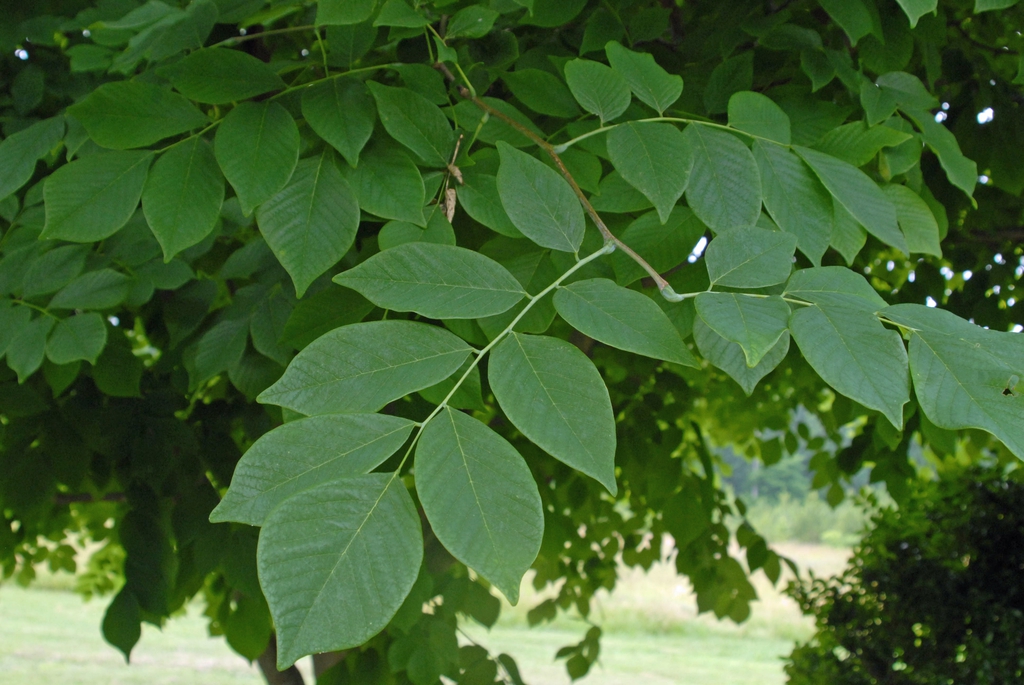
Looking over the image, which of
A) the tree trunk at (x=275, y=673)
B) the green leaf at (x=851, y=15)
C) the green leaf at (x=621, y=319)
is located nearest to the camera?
the green leaf at (x=621, y=319)

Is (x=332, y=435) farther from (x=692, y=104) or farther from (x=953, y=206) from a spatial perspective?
(x=953, y=206)

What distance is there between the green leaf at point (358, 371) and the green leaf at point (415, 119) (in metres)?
0.19

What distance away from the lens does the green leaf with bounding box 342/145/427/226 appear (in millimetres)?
558

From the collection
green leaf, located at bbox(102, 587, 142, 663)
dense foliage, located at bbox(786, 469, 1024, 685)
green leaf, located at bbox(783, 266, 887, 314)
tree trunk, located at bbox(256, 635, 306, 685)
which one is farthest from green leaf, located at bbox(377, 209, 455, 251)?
dense foliage, located at bbox(786, 469, 1024, 685)

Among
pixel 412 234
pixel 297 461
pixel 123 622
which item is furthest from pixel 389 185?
pixel 123 622

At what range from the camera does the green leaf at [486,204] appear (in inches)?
22.1

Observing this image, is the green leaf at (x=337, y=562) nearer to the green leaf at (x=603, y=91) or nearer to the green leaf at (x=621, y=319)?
the green leaf at (x=621, y=319)

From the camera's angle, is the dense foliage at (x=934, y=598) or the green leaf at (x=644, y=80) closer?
the green leaf at (x=644, y=80)

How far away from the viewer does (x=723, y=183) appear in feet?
1.87

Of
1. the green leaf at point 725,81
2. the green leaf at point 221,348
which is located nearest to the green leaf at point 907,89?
the green leaf at point 725,81

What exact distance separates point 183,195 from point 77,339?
297 mm

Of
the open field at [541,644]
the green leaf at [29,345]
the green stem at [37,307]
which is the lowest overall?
the open field at [541,644]

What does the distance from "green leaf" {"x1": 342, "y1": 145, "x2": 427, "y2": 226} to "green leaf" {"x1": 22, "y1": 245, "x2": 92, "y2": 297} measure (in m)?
0.40

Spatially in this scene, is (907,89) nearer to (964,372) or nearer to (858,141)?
(858,141)
